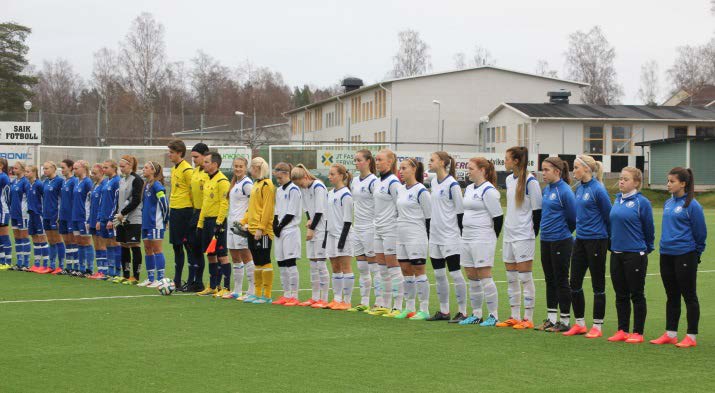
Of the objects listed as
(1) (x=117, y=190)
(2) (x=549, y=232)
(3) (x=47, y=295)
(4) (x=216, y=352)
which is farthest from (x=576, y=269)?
(1) (x=117, y=190)

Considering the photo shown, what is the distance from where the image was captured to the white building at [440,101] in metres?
59.4

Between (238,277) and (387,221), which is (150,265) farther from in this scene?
(387,221)

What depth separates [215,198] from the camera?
44.3 ft

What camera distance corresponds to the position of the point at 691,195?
925 cm

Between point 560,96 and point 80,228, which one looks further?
point 560,96

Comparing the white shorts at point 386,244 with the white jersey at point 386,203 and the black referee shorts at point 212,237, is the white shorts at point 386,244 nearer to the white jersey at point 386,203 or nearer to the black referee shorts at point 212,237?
the white jersey at point 386,203

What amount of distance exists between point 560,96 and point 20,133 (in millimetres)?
36120

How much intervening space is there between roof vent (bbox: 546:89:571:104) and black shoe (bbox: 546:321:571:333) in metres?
54.1

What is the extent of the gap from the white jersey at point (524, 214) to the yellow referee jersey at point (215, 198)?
479 centimetres

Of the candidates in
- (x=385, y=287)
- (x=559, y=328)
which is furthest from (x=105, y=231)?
(x=559, y=328)

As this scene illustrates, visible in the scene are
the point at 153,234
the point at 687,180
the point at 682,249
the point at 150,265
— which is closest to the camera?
the point at 682,249

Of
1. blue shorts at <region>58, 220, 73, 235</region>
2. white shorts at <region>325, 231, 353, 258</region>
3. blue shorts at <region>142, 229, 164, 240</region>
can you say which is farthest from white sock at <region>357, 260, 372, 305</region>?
blue shorts at <region>58, 220, 73, 235</region>

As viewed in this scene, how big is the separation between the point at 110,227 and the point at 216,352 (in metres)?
7.56

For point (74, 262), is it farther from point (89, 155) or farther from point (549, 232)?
point (89, 155)
